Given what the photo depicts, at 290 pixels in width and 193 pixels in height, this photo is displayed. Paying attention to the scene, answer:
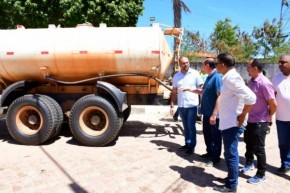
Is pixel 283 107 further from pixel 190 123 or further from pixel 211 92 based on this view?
pixel 190 123

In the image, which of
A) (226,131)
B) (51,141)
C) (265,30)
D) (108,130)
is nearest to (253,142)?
(226,131)

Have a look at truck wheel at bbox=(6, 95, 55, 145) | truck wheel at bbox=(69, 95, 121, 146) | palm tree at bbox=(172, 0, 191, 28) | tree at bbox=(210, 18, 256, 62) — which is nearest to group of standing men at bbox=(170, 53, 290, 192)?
truck wheel at bbox=(69, 95, 121, 146)

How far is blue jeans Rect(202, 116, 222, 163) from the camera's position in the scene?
18.0 ft

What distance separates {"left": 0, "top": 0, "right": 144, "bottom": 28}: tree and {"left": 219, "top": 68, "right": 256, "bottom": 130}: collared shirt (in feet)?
34.3

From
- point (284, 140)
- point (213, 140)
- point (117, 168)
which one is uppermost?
point (284, 140)

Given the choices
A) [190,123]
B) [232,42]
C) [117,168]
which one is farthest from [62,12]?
[232,42]

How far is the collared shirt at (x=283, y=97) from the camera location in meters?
4.99

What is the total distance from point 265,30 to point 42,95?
28517mm

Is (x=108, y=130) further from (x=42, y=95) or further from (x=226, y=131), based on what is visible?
(x=226, y=131)

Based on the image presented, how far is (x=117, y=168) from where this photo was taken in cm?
543

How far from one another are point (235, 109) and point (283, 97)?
125 centimetres

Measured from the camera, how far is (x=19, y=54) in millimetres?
6887

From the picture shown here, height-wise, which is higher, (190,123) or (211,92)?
(211,92)

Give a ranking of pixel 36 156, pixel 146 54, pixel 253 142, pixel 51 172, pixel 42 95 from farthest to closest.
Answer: pixel 42 95
pixel 146 54
pixel 36 156
pixel 51 172
pixel 253 142
